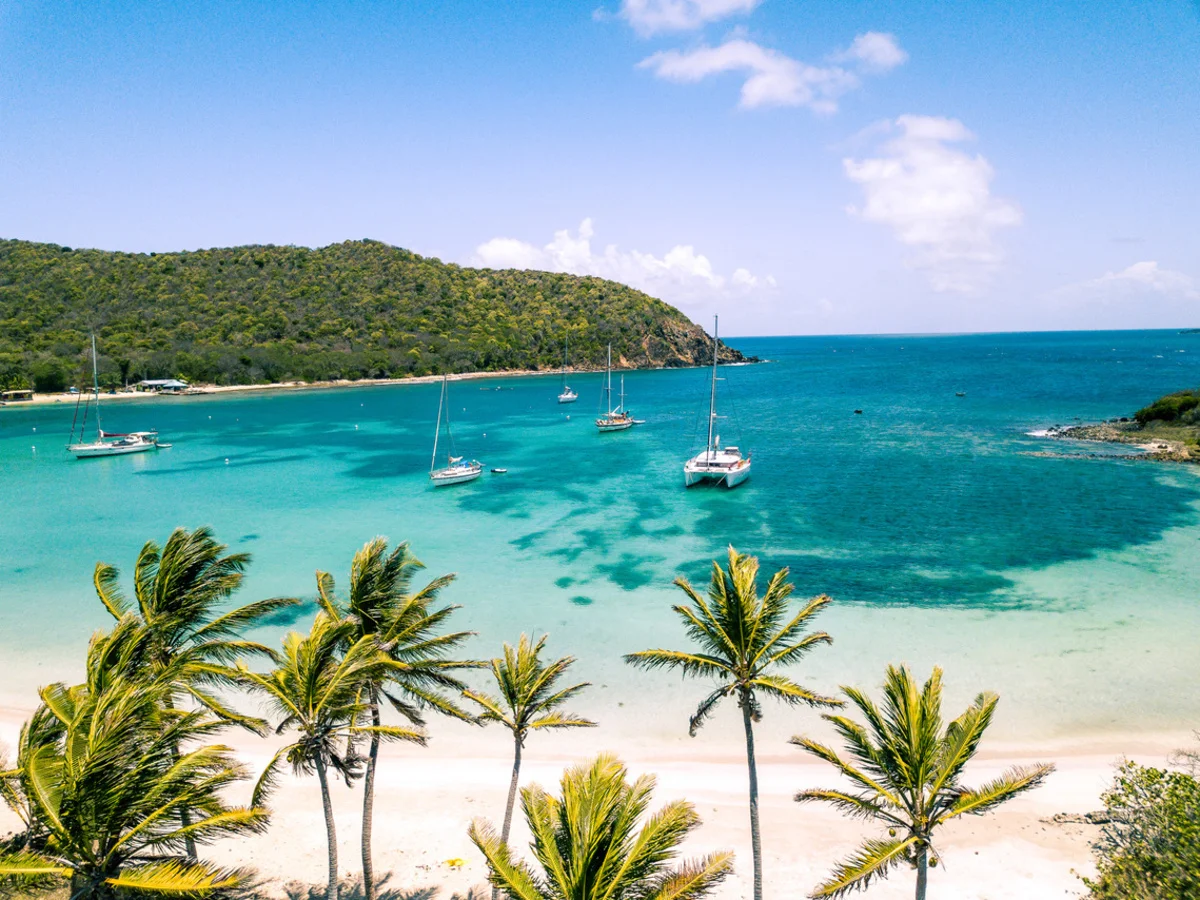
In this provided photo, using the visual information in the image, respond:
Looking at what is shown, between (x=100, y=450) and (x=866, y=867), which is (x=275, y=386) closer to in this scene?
(x=100, y=450)

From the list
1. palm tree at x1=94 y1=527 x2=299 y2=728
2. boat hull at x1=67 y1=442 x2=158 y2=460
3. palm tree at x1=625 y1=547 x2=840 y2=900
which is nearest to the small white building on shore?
boat hull at x1=67 y1=442 x2=158 y2=460

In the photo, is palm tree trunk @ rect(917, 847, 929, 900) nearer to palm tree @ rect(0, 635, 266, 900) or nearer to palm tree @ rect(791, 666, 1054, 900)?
palm tree @ rect(791, 666, 1054, 900)

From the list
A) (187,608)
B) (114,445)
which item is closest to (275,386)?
(114,445)

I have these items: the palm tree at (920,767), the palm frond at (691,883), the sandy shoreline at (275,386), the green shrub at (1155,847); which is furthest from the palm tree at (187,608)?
the sandy shoreline at (275,386)

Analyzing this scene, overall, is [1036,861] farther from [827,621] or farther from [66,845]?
[66,845]

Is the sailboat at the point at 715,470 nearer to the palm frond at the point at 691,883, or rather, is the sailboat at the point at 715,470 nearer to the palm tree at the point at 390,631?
the palm tree at the point at 390,631

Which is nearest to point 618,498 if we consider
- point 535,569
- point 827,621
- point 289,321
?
point 535,569
